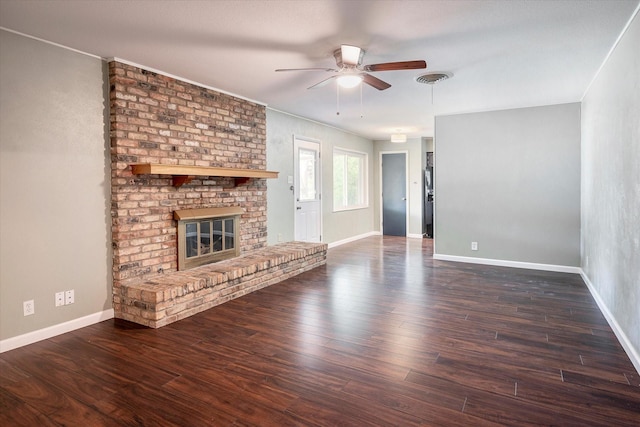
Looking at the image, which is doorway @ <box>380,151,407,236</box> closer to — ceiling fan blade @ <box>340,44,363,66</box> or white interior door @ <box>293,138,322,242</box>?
white interior door @ <box>293,138,322,242</box>

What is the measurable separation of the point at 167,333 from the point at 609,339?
3533mm

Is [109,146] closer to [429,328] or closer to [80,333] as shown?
[80,333]

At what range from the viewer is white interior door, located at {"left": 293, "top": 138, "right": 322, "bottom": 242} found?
642 cm

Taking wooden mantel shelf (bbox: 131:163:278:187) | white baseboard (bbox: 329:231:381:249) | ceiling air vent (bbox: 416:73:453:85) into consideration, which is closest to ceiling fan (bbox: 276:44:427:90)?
ceiling air vent (bbox: 416:73:453:85)

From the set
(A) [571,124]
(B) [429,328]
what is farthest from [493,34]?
(A) [571,124]

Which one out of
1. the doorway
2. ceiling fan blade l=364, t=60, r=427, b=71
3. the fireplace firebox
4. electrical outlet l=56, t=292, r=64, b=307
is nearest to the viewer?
ceiling fan blade l=364, t=60, r=427, b=71

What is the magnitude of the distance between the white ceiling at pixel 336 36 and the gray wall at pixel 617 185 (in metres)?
0.29

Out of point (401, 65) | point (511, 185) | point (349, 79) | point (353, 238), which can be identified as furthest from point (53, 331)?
point (353, 238)

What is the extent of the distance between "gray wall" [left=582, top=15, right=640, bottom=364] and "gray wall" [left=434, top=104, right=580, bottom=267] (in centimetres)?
89

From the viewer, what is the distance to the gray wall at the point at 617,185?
259 centimetres

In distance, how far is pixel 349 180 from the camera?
8.59 m

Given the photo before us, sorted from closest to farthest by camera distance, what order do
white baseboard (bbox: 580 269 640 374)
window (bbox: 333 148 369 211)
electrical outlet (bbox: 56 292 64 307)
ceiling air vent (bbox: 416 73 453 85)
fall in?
white baseboard (bbox: 580 269 640 374), electrical outlet (bbox: 56 292 64 307), ceiling air vent (bbox: 416 73 453 85), window (bbox: 333 148 369 211)

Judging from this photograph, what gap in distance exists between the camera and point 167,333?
3164 millimetres

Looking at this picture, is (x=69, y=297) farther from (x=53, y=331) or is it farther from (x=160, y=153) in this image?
(x=160, y=153)
